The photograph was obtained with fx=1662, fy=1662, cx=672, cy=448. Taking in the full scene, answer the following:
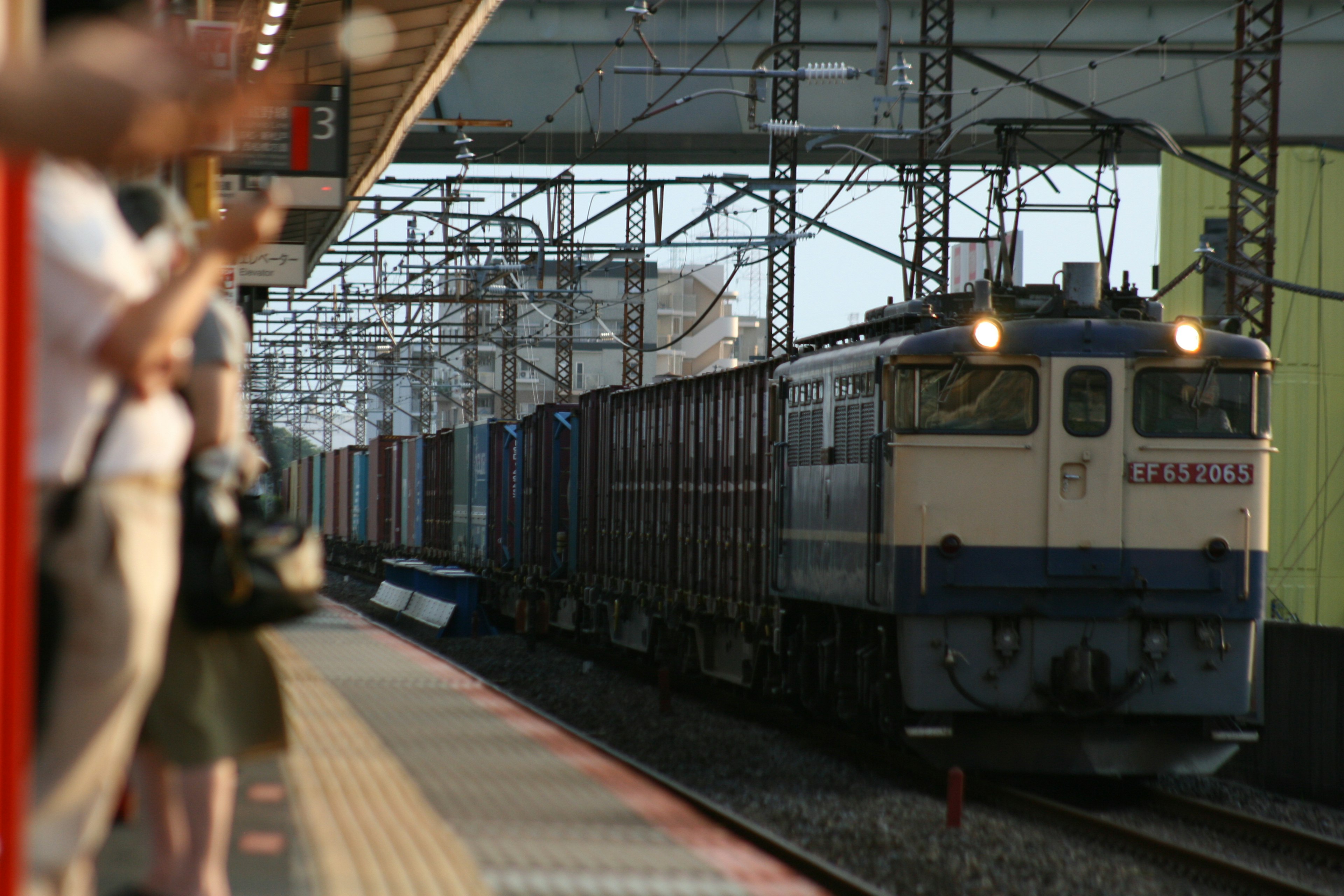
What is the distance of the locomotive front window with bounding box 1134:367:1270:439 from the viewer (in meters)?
11.6

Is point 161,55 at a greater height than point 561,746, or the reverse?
point 161,55

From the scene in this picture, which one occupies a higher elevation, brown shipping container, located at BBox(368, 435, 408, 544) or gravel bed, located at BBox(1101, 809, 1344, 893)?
brown shipping container, located at BBox(368, 435, 408, 544)

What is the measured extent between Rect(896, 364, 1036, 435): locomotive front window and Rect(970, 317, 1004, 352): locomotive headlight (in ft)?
0.52

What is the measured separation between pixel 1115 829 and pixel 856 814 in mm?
1614

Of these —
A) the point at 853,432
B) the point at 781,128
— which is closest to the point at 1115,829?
the point at 853,432

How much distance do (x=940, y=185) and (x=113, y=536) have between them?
1841 cm

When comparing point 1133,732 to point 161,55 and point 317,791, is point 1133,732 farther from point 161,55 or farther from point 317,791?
point 161,55

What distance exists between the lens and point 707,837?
621 cm

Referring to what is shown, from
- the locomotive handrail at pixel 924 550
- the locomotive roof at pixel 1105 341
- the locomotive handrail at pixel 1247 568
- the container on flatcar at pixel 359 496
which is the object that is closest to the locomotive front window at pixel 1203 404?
the locomotive roof at pixel 1105 341

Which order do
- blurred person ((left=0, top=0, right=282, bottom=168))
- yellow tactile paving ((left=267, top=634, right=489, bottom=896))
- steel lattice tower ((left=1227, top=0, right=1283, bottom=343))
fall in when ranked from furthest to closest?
steel lattice tower ((left=1227, top=0, right=1283, bottom=343))
yellow tactile paving ((left=267, top=634, right=489, bottom=896))
blurred person ((left=0, top=0, right=282, bottom=168))

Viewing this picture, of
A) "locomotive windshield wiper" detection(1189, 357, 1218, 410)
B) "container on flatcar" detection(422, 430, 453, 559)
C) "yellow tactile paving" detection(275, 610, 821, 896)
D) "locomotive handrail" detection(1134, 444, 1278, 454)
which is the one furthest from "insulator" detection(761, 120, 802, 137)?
"container on flatcar" detection(422, 430, 453, 559)

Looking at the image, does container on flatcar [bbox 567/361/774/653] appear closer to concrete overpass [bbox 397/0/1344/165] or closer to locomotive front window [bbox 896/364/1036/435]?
locomotive front window [bbox 896/364/1036/435]

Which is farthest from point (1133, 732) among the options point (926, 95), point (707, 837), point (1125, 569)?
point (926, 95)

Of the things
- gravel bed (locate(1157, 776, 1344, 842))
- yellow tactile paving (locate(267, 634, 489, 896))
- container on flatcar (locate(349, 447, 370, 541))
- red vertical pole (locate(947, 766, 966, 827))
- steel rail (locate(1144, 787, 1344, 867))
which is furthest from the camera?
container on flatcar (locate(349, 447, 370, 541))
